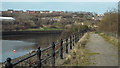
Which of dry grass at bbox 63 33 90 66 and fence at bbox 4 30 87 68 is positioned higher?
fence at bbox 4 30 87 68

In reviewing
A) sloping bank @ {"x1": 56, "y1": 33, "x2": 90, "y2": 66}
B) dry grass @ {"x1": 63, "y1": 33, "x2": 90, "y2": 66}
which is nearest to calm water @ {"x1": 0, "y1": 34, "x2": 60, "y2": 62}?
dry grass @ {"x1": 63, "y1": 33, "x2": 90, "y2": 66}

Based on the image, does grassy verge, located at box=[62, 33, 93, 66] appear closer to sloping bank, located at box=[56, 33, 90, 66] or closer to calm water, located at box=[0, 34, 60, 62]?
sloping bank, located at box=[56, 33, 90, 66]

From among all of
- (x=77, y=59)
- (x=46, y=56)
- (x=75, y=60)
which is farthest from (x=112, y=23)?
(x=75, y=60)

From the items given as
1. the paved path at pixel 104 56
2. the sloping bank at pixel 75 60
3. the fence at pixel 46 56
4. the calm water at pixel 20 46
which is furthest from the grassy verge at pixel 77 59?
the calm water at pixel 20 46

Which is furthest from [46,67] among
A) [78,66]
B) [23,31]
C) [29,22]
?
[29,22]

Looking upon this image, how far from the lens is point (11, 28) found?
A: 10762 cm

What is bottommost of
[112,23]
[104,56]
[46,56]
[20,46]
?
[20,46]

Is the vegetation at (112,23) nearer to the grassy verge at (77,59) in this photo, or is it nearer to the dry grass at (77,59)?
the grassy verge at (77,59)

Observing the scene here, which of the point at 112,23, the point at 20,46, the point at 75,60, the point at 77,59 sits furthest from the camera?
the point at 20,46

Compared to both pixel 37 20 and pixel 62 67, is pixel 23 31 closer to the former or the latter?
pixel 37 20

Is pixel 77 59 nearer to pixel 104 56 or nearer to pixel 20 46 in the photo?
pixel 104 56

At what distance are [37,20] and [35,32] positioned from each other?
19.8 metres

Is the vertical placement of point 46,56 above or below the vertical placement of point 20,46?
above

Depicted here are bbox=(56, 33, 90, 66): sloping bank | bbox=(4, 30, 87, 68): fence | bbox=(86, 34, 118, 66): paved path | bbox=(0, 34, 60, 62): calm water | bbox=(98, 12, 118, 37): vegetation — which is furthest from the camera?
bbox=(0, 34, 60, 62): calm water
